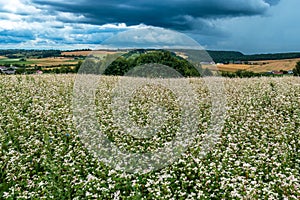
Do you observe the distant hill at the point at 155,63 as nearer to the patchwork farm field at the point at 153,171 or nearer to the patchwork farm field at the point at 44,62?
the patchwork farm field at the point at 44,62

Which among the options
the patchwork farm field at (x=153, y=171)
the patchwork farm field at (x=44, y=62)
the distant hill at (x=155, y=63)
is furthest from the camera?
the patchwork farm field at (x=44, y=62)

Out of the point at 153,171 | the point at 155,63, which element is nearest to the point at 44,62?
the point at 155,63

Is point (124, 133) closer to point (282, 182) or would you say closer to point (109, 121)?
point (109, 121)

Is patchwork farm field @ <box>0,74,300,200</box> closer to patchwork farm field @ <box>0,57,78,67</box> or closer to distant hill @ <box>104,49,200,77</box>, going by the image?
distant hill @ <box>104,49,200,77</box>

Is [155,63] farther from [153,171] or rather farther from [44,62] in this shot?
[153,171]

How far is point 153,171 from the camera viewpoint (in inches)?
289

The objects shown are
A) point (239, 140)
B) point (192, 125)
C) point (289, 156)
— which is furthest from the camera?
point (192, 125)

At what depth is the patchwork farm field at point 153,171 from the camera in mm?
6320

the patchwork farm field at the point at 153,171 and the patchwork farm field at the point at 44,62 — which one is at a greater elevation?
the patchwork farm field at the point at 44,62

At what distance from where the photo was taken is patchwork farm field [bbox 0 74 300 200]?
20.7ft

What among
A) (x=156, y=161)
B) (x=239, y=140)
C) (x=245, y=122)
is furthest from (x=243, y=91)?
(x=156, y=161)

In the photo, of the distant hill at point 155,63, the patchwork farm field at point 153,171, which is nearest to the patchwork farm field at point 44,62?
the distant hill at point 155,63

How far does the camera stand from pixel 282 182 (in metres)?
6.33

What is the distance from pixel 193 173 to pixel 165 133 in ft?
9.39
